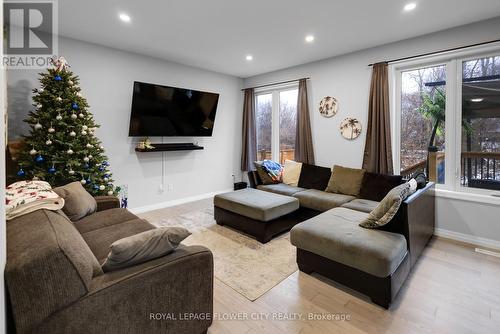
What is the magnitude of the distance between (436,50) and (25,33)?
525cm

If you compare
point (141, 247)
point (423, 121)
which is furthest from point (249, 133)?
point (141, 247)

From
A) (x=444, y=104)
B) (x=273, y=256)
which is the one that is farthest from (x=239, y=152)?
(x=444, y=104)

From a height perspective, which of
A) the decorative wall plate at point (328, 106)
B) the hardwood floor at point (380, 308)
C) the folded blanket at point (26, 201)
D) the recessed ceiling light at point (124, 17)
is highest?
the recessed ceiling light at point (124, 17)

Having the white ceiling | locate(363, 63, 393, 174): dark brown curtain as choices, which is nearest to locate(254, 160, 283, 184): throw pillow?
locate(363, 63, 393, 174): dark brown curtain

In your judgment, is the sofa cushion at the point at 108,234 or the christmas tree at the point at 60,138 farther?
the christmas tree at the point at 60,138

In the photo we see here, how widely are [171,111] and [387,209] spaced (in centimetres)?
367

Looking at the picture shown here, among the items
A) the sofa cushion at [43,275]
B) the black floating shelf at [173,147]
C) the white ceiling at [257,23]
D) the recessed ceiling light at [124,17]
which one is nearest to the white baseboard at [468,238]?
the white ceiling at [257,23]

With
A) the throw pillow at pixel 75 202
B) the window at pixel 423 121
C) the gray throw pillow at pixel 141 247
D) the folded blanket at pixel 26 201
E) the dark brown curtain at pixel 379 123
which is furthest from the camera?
the dark brown curtain at pixel 379 123

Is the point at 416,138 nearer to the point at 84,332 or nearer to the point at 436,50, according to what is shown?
the point at 436,50

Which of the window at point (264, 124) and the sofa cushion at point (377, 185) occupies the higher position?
the window at point (264, 124)

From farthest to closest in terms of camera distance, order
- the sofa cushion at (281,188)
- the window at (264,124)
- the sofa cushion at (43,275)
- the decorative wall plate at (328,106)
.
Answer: the window at (264,124), the decorative wall plate at (328,106), the sofa cushion at (281,188), the sofa cushion at (43,275)

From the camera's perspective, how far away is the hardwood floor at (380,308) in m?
1.76

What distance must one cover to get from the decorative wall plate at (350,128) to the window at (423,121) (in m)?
0.61

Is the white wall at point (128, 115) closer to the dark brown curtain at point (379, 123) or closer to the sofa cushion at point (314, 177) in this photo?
the sofa cushion at point (314, 177)
